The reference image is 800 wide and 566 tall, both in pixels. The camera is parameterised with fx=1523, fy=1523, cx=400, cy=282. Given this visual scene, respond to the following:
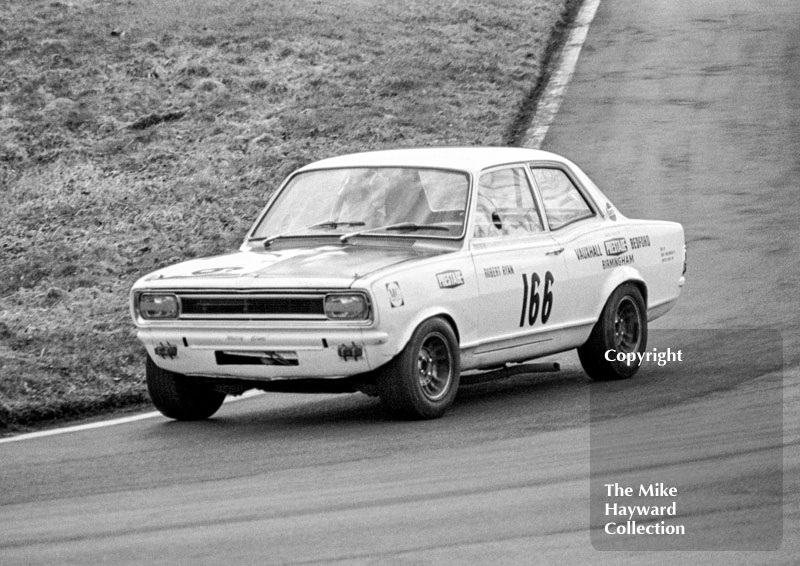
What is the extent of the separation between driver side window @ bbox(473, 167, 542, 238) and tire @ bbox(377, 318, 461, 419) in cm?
81

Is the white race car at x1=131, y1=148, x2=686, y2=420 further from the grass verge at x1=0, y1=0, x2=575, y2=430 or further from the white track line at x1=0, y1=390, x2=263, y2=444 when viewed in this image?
the grass verge at x1=0, y1=0, x2=575, y2=430

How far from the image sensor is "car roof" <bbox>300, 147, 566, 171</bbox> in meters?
9.41

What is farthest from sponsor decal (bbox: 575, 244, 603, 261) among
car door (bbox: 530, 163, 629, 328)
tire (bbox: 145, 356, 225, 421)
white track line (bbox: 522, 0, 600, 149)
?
white track line (bbox: 522, 0, 600, 149)

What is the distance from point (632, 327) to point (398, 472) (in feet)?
11.0

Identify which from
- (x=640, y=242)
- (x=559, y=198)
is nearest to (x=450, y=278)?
(x=559, y=198)

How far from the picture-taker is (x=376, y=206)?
9.29 m

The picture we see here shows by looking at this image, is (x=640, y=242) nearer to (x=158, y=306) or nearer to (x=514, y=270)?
(x=514, y=270)

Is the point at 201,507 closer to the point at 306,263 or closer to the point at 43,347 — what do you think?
the point at 306,263

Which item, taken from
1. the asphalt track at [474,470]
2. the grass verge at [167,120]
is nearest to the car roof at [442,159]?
the asphalt track at [474,470]

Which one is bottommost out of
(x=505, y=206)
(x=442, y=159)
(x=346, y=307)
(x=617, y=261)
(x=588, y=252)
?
(x=617, y=261)

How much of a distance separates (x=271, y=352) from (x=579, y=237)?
241cm

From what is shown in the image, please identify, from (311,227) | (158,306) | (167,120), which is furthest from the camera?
(167,120)

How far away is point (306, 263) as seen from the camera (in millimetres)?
8633

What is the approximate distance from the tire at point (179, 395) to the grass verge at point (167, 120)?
98cm
